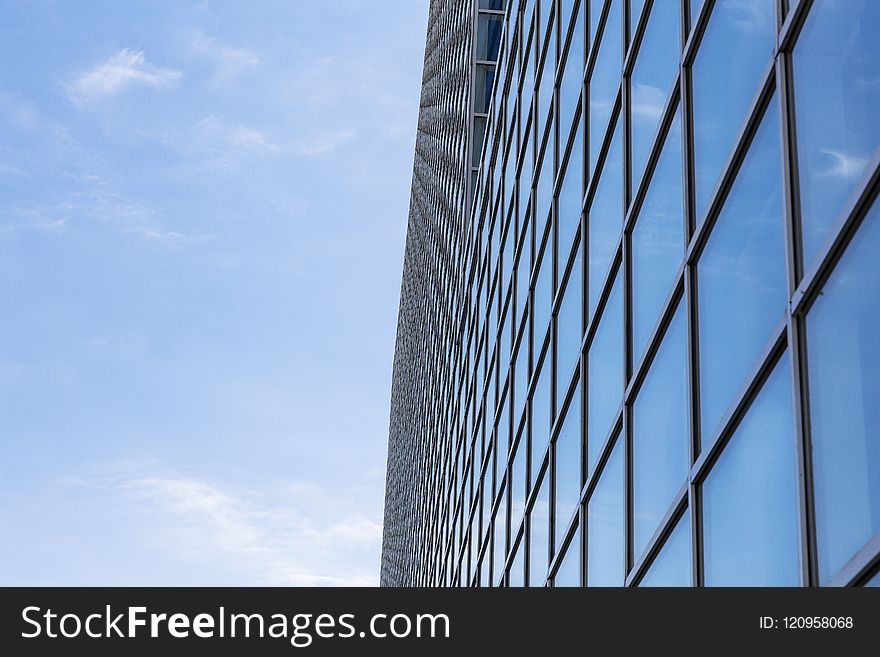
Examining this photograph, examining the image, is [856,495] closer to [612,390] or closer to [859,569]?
[859,569]

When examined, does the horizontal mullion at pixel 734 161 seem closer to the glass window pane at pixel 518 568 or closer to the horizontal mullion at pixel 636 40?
the horizontal mullion at pixel 636 40

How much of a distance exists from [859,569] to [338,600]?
302 centimetres

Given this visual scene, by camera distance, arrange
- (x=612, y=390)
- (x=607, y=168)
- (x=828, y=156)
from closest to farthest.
→ (x=828, y=156), (x=612, y=390), (x=607, y=168)

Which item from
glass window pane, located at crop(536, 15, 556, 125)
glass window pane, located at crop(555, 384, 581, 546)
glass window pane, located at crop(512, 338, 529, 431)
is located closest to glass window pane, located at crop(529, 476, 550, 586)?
glass window pane, located at crop(555, 384, 581, 546)

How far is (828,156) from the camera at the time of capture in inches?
353

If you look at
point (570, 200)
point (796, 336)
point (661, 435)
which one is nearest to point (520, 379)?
point (570, 200)

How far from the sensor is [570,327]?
18.7 meters

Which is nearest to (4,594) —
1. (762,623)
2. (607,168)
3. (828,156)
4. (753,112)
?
(762,623)

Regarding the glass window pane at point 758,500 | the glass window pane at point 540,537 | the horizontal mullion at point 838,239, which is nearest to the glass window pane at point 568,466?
the glass window pane at point 540,537

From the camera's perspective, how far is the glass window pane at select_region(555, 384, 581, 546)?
56.5 ft

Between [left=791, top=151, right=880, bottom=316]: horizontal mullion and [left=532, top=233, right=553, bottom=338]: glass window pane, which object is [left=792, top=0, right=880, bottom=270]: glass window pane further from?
[left=532, top=233, right=553, bottom=338]: glass window pane

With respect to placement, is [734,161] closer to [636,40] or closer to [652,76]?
[652,76]

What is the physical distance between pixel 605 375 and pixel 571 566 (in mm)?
2874

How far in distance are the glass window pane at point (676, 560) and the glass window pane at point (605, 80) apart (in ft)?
21.7
